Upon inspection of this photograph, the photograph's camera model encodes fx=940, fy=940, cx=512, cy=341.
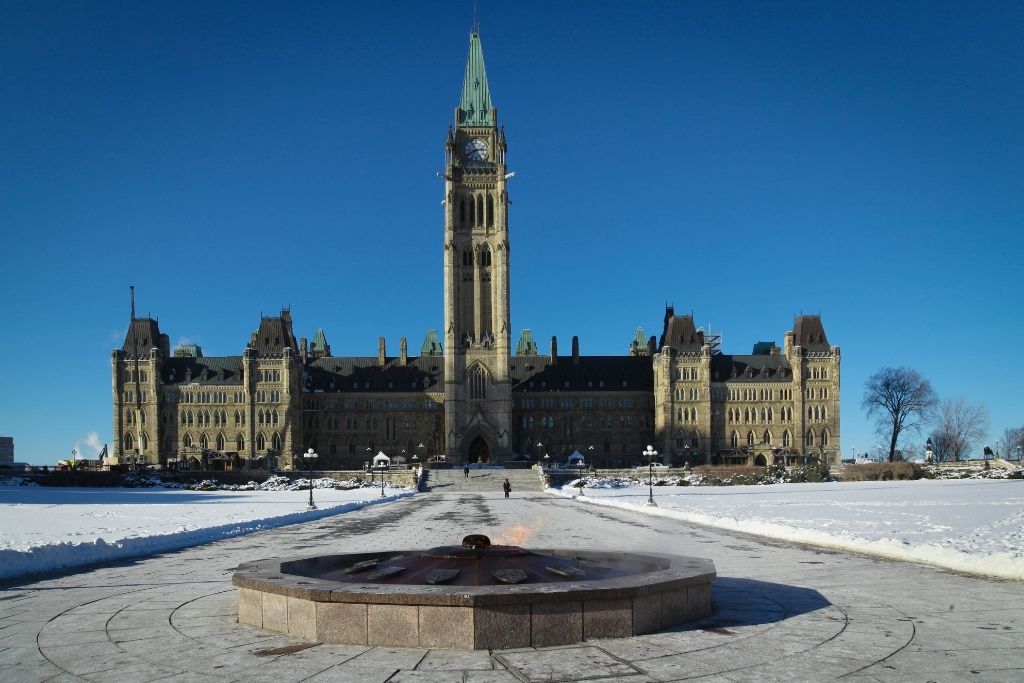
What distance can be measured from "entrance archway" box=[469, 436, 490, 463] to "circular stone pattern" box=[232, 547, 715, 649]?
95.0 metres

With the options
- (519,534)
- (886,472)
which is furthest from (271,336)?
(519,534)

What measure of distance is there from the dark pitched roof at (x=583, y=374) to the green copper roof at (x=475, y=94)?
30.4 m

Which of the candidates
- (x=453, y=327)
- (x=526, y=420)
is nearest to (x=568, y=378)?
(x=526, y=420)

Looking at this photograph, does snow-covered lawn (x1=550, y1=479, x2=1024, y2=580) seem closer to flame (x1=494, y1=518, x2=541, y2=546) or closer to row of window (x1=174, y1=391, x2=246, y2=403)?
flame (x1=494, y1=518, x2=541, y2=546)

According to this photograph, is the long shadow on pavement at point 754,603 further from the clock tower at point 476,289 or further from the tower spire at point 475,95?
the tower spire at point 475,95

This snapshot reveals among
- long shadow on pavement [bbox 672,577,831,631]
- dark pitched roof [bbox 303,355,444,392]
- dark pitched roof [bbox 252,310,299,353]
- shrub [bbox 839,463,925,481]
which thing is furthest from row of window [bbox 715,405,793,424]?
long shadow on pavement [bbox 672,577,831,631]

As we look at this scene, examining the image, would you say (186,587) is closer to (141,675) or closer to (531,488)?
(141,675)

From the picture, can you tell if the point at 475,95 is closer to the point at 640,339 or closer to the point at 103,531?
the point at 640,339

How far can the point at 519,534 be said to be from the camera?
77.2 ft

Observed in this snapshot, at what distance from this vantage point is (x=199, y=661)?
9.66m

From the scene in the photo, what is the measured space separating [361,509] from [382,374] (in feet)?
252

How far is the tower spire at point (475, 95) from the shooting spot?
364 ft

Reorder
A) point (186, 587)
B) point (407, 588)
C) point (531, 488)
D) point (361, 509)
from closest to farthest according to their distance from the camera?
point (407, 588) → point (186, 587) → point (361, 509) → point (531, 488)

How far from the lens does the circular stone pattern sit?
9977 mm
